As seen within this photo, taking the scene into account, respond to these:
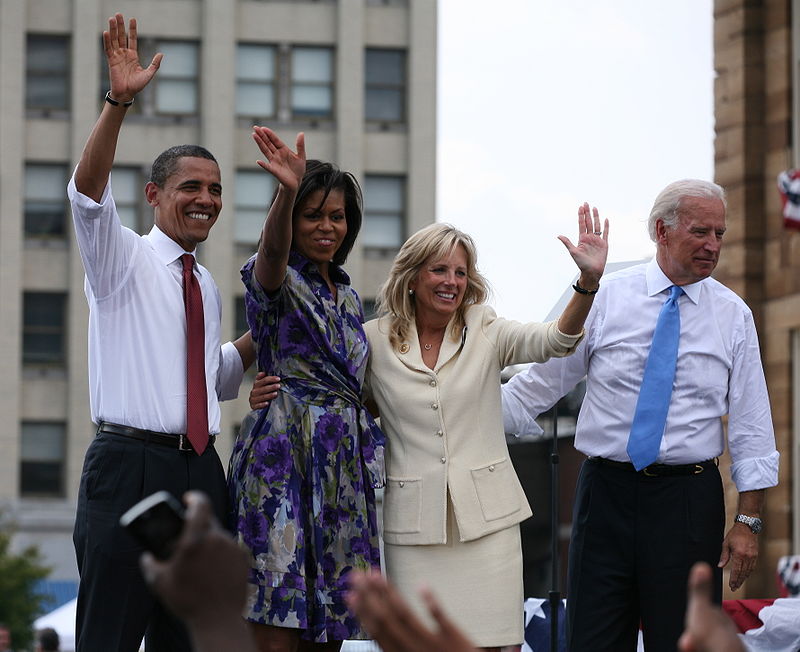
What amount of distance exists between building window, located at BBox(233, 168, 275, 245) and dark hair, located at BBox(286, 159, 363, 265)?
3404cm

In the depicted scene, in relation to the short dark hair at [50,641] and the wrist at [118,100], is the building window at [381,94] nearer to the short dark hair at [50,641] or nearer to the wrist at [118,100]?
the short dark hair at [50,641]

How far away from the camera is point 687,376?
6.01m

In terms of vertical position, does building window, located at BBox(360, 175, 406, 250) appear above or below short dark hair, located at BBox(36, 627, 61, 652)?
above

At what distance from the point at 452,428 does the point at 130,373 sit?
1.11 metres

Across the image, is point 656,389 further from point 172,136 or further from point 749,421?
point 172,136

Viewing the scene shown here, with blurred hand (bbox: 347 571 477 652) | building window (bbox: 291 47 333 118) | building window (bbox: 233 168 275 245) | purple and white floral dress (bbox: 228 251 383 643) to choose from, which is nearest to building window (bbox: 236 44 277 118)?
building window (bbox: 291 47 333 118)

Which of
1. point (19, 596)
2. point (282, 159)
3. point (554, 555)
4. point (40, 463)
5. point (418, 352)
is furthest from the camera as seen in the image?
point (40, 463)

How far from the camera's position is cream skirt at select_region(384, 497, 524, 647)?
558 cm

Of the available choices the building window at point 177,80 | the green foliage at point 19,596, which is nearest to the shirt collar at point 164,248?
the green foliage at point 19,596

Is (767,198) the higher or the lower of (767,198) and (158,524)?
the higher

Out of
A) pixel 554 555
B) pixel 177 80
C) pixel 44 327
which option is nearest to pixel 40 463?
pixel 44 327

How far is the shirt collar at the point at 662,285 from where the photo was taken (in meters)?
6.13

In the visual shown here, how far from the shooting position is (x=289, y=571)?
17.6 feet

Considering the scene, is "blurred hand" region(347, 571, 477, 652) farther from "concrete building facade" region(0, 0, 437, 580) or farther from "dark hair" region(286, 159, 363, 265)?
"concrete building facade" region(0, 0, 437, 580)
